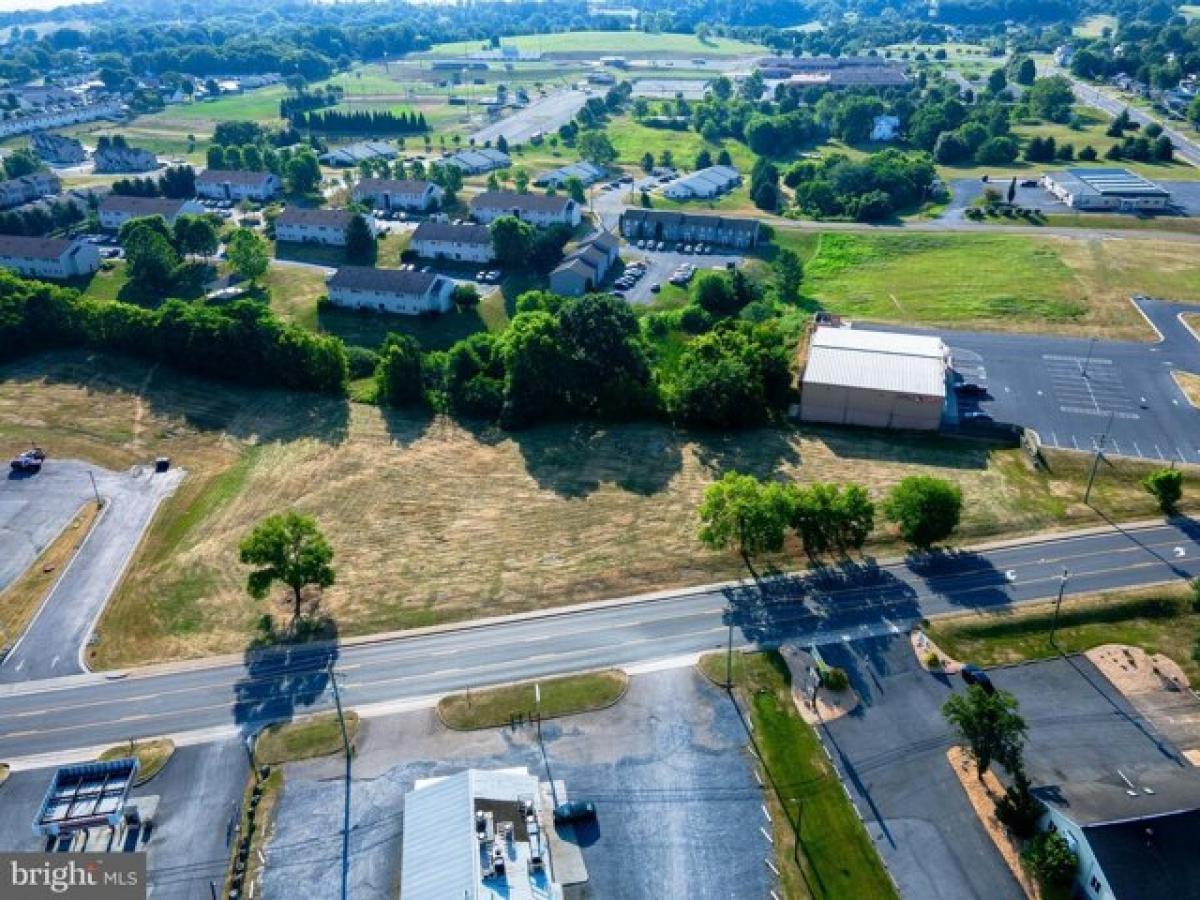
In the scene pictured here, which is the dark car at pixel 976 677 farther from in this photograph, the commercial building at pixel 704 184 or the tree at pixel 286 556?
the commercial building at pixel 704 184

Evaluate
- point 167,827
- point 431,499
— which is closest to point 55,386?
point 431,499

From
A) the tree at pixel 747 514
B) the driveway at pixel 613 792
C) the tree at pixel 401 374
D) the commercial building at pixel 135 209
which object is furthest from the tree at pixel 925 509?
the commercial building at pixel 135 209

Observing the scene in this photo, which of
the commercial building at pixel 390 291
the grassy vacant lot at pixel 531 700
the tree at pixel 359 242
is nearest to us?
the grassy vacant lot at pixel 531 700

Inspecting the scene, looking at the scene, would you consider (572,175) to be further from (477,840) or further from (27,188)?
(477,840)

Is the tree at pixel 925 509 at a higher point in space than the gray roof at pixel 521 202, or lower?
higher

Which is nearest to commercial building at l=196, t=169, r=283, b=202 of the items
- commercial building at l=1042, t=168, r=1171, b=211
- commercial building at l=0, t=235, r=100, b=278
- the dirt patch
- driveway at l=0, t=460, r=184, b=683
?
commercial building at l=0, t=235, r=100, b=278

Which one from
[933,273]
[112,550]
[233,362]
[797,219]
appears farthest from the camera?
[797,219]

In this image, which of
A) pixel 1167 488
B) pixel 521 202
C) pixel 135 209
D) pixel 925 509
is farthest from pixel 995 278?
pixel 135 209

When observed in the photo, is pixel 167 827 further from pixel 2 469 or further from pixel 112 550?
pixel 2 469

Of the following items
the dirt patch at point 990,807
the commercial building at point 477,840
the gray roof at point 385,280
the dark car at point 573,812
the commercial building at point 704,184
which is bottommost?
the commercial building at point 704,184
